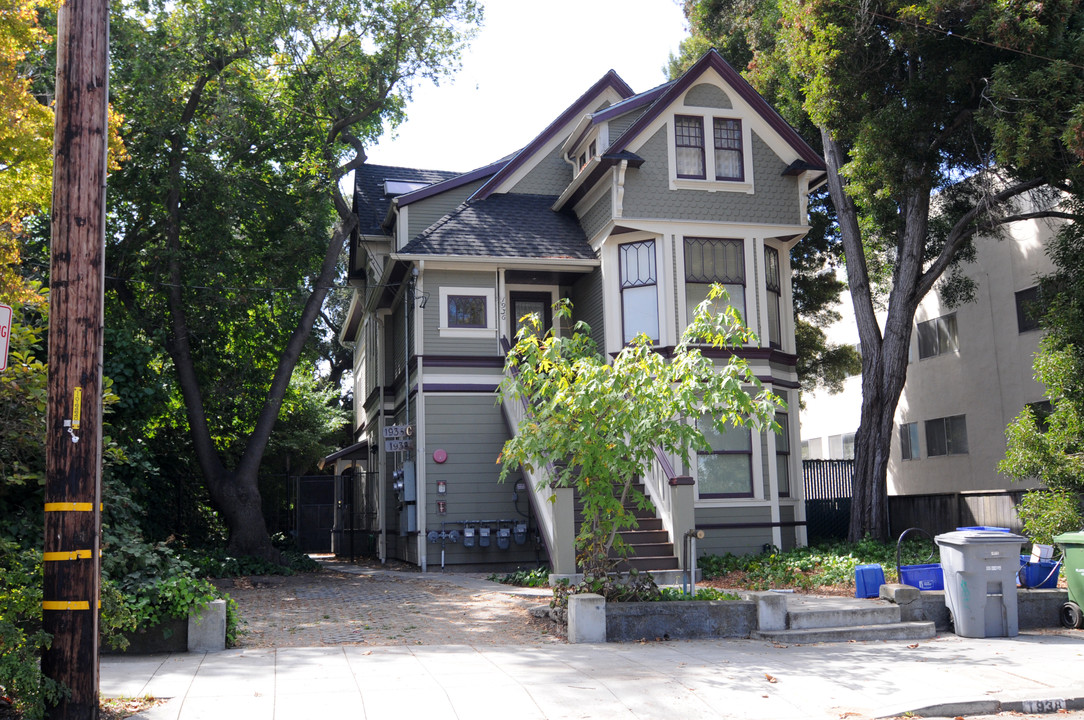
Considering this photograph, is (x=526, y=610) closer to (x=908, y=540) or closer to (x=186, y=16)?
(x=908, y=540)

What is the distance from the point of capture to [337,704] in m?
7.16

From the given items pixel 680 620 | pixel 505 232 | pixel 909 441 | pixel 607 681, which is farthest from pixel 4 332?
pixel 909 441

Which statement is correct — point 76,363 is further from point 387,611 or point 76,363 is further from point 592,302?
point 592,302

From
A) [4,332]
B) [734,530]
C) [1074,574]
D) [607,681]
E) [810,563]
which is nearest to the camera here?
[4,332]

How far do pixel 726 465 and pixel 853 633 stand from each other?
7651 mm

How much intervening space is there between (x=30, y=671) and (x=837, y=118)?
1657 cm

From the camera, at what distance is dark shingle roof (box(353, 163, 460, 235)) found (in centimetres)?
2298

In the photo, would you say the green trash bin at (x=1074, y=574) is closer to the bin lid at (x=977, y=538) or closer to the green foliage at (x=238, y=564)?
the bin lid at (x=977, y=538)

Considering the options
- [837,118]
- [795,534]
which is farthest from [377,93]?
[795,534]

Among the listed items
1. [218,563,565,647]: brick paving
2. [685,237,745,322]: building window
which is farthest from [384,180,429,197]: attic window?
[218,563,565,647]: brick paving

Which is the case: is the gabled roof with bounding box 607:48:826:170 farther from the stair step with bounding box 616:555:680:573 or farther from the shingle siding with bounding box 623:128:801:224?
the stair step with bounding box 616:555:680:573

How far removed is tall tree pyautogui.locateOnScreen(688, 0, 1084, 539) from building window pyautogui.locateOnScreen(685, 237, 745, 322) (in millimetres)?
2564

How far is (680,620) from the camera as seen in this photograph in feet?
33.8

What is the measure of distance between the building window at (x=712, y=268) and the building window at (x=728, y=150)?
1440 millimetres
